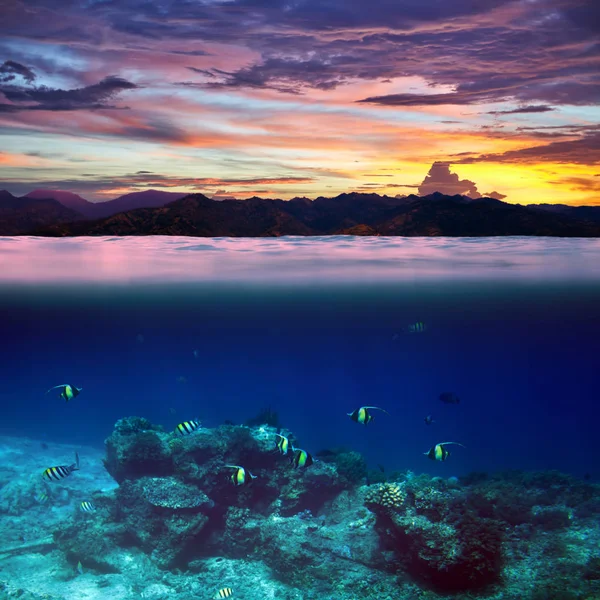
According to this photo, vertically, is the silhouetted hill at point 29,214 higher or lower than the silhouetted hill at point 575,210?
lower

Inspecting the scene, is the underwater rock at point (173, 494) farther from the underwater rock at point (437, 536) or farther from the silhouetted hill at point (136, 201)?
the silhouetted hill at point (136, 201)

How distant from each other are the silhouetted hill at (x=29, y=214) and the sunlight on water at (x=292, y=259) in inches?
47.6

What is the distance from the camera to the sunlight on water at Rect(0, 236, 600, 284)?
65.4 feet

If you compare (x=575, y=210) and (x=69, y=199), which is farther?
(x=69, y=199)

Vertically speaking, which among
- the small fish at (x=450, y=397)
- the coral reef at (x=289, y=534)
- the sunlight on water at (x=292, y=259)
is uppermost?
the sunlight on water at (x=292, y=259)

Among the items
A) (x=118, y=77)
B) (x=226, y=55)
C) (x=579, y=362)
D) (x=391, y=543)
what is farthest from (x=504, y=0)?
(x=579, y=362)

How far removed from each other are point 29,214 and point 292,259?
36.4 ft

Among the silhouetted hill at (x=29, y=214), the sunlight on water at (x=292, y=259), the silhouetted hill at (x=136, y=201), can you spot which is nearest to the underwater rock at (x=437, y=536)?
the silhouetted hill at (x=136, y=201)

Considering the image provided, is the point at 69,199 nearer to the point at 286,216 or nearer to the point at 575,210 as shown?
the point at 286,216

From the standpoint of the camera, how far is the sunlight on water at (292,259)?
65.4ft

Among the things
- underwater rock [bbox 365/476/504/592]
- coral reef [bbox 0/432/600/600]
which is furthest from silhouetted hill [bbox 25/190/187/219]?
underwater rock [bbox 365/476/504/592]

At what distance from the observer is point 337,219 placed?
1847cm

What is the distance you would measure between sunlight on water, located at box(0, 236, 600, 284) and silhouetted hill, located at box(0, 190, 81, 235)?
121cm

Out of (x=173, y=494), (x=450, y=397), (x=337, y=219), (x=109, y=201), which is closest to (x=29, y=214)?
(x=109, y=201)
